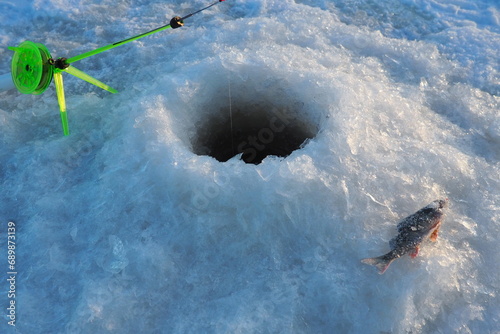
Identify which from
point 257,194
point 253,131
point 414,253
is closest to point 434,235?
point 414,253

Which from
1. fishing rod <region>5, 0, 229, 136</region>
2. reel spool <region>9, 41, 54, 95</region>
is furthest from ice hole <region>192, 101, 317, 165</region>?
reel spool <region>9, 41, 54, 95</region>

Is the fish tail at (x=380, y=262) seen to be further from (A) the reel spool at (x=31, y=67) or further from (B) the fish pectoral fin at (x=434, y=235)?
(A) the reel spool at (x=31, y=67)

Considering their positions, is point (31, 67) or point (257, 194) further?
point (31, 67)

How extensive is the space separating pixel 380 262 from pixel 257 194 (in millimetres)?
1093

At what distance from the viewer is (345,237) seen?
9.59 ft

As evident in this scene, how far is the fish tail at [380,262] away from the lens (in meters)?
2.66

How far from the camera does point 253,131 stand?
14.2 feet

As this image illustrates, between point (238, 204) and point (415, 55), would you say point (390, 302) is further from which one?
point (415, 55)

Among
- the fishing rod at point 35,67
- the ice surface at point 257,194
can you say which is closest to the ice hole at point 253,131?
the ice surface at point 257,194

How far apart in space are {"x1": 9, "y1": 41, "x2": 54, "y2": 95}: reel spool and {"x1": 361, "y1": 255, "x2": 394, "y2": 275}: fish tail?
3248 mm

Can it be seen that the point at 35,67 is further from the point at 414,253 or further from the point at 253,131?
the point at 414,253

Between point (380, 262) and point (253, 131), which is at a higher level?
point (380, 262)

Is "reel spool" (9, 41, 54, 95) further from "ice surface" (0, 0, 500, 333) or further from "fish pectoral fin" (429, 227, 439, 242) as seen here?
"fish pectoral fin" (429, 227, 439, 242)

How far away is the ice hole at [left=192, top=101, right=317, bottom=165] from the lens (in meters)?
3.98
